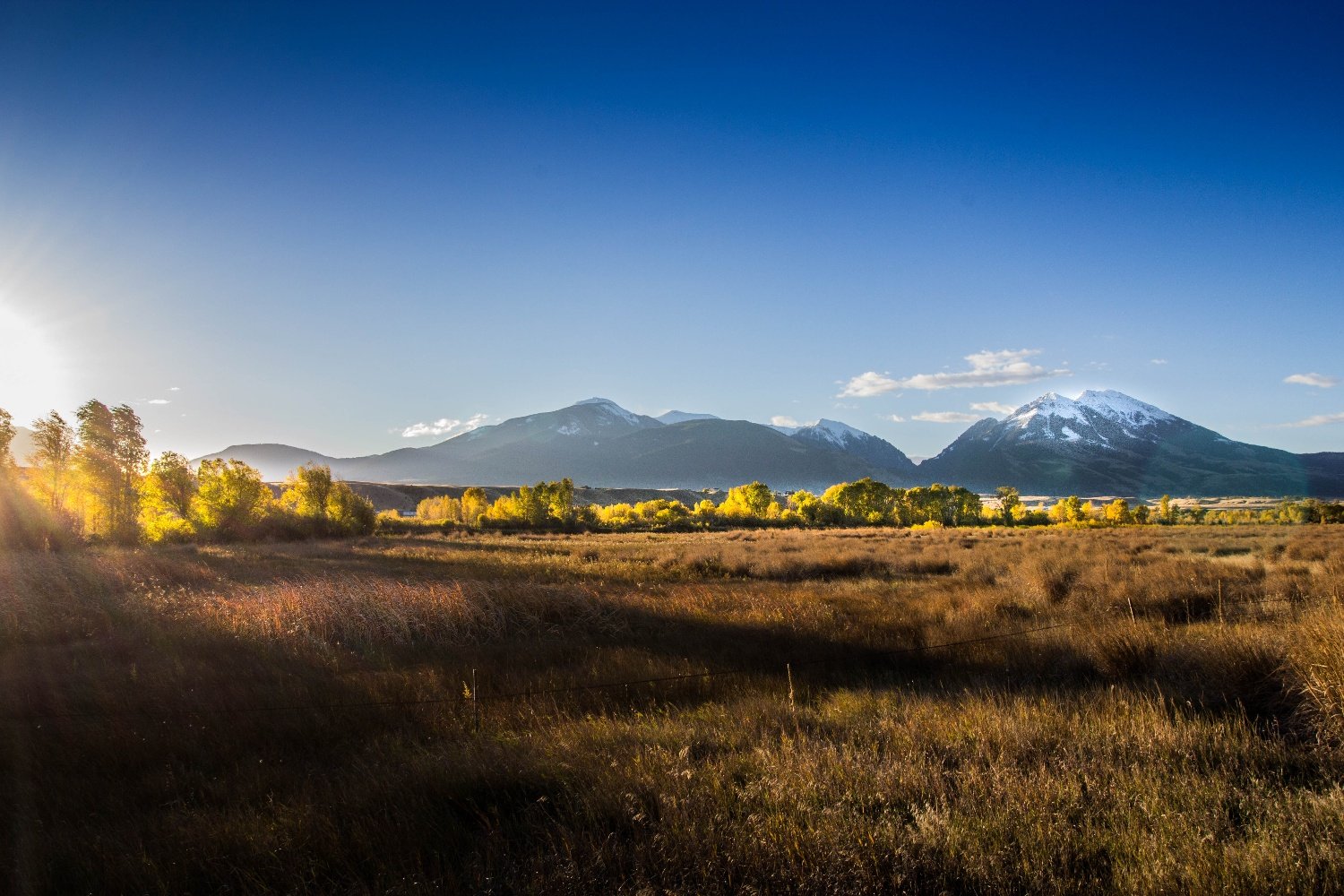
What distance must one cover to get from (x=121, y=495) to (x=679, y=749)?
5900 centimetres

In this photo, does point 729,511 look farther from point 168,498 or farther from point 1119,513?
point 168,498

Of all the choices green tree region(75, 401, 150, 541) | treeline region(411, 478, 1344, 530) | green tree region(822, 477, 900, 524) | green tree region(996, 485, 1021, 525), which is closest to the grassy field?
green tree region(75, 401, 150, 541)

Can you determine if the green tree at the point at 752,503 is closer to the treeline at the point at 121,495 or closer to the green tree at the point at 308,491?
the green tree at the point at 308,491

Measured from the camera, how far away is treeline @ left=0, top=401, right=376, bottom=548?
Result: 3588 centimetres

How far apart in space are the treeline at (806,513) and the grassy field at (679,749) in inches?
2811

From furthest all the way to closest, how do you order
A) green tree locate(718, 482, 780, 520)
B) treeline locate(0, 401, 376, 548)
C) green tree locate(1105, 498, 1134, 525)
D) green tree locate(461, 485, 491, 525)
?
green tree locate(718, 482, 780, 520) → green tree locate(1105, 498, 1134, 525) → green tree locate(461, 485, 491, 525) → treeline locate(0, 401, 376, 548)

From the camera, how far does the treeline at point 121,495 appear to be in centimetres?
3588

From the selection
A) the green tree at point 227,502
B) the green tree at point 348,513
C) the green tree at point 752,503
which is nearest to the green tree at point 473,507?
the green tree at point 348,513

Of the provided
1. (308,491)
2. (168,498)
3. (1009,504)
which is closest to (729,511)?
(1009,504)

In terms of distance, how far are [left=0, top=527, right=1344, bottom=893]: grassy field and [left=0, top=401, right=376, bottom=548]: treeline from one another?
33460 mm

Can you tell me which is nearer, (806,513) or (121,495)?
(121,495)

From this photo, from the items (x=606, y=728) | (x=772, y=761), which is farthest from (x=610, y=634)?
(x=772, y=761)

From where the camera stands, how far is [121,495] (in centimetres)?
4656

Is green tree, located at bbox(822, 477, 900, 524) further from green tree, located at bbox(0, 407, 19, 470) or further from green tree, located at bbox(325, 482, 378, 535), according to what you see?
green tree, located at bbox(0, 407, 19, 470)
